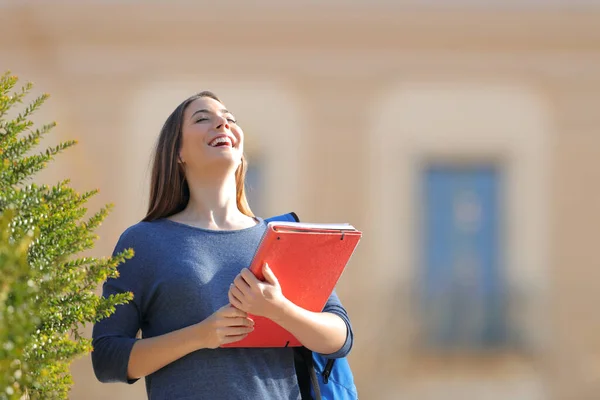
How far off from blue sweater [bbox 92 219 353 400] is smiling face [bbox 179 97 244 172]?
0.21m

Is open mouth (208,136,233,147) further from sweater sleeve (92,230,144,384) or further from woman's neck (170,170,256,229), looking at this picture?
sweater sleeve (92,230,144,384)

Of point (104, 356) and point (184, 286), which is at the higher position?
point (184, 286)

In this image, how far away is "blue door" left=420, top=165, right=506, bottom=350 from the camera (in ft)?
34.1

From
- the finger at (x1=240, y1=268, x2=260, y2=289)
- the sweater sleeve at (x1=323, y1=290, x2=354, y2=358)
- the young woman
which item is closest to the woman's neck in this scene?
the young woman

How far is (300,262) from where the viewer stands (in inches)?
91.5

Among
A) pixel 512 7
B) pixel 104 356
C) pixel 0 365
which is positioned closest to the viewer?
pixel 0 365

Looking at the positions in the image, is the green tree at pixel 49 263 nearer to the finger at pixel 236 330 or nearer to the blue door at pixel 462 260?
the finger at pixel 236 330

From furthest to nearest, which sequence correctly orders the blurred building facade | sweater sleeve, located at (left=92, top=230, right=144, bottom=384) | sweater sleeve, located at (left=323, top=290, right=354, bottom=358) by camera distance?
the blurred building facade → sweater sleeve, located at (left=323, top=290, right=354, bottom=358) → sweater sleeve, located at (left=92, top=230, right=144, bottom=384)

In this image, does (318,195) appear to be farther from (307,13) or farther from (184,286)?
(184,286)

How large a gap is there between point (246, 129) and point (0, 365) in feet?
30.2

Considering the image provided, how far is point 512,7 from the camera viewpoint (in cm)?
1034

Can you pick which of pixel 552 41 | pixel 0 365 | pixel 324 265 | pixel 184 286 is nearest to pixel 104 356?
pixel 184 286

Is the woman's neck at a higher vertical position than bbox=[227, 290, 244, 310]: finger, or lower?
higher

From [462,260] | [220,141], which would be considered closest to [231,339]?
[220,141]
